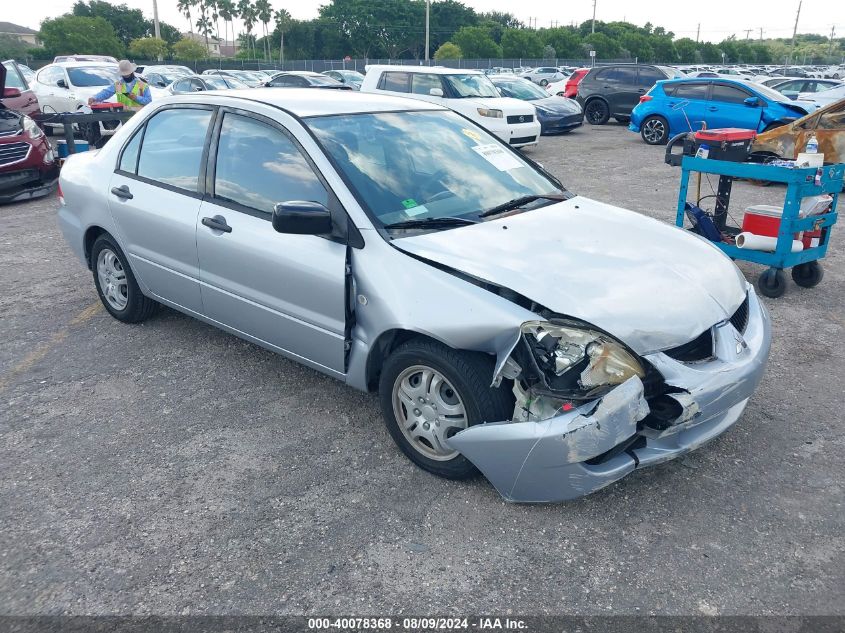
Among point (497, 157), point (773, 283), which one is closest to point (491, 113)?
point (773, 283)

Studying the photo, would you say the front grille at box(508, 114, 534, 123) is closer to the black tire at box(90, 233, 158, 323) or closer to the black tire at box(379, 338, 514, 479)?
the black tire at box(90, 233, 158, 323)

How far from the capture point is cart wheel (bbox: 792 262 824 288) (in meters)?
6.10

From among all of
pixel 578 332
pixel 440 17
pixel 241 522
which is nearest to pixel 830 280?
pixel 578 332

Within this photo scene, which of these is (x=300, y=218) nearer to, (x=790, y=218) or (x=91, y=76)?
(x=790, y=218)

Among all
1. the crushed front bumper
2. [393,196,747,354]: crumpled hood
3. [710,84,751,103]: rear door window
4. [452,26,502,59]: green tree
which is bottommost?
the crushed front bumper

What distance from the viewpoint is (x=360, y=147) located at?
12.3 feet

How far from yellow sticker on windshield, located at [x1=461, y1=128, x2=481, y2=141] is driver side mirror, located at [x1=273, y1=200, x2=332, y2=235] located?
1.41 metres

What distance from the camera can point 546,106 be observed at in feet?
57.8

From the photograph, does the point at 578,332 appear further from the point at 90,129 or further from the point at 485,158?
the point at 90,129

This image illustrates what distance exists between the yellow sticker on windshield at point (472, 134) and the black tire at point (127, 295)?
8.33 feet

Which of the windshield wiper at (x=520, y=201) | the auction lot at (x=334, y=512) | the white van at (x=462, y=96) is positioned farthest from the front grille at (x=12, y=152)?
the windshield wiper at (x=520, y=201)

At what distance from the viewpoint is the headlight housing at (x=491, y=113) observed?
43.9ft

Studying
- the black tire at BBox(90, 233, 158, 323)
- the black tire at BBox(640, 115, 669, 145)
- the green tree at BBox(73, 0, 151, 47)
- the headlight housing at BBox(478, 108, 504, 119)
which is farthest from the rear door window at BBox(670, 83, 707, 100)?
the green tree at BBox(73, 0, 151, 47)

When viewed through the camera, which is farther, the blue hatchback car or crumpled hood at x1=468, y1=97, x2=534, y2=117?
crumpled hood at x1=468, y1=97, x2=534, y2=117
